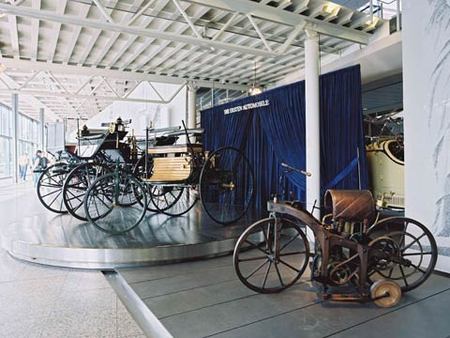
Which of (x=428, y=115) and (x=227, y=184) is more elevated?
(x=428, y=115)

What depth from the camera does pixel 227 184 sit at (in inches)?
225

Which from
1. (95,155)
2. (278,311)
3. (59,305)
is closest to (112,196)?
(95,155)

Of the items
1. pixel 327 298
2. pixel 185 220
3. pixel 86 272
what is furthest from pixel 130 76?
pixel 327 298

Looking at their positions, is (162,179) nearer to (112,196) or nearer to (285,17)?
(112,196)

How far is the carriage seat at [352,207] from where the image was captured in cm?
304

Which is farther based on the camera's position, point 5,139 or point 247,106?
point 5,139

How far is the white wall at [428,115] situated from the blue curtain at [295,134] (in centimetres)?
152

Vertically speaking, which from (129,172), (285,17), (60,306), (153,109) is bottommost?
(60,306)

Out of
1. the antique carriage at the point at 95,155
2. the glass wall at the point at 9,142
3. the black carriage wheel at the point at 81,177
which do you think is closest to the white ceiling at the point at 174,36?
the antique carriage at the point at 95,155

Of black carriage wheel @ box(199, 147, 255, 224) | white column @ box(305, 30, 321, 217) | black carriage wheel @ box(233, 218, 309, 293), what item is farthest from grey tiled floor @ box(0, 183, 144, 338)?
white column @ box(305, 30, 321, 217)

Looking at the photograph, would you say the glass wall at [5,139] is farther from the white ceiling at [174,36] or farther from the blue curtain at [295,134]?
the blue curtain at [295,134]

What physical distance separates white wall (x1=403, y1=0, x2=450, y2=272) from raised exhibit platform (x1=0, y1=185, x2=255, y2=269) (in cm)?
246

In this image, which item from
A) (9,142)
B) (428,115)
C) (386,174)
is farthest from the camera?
(9,142)

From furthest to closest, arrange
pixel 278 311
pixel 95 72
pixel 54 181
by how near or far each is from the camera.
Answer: pixel 95 72 → pixel 54 181 → pixel 278 311
